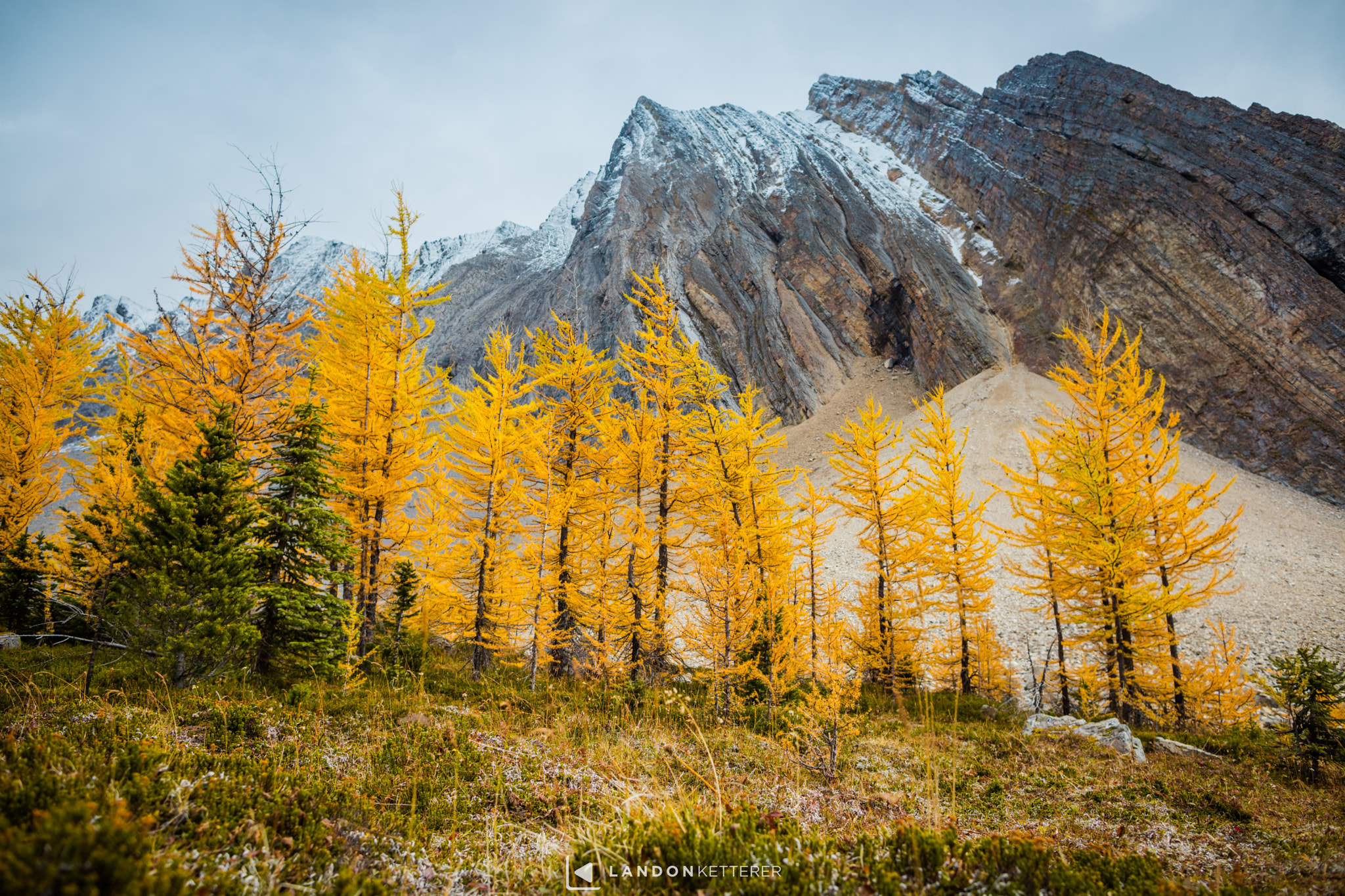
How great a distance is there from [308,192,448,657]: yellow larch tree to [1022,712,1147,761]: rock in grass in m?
15.6

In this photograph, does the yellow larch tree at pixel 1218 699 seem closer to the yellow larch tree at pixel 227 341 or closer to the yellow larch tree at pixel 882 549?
the yellow larch tree at pixel 882 549

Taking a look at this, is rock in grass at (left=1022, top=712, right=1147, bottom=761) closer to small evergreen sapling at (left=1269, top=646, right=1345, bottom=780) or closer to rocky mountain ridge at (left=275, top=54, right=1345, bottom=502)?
small evergreen sapling at (left=1269, top=646, right=1345, bottom=780)

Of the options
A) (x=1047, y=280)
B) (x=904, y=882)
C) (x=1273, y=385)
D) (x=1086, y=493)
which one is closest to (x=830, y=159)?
(x=1047, y=280)

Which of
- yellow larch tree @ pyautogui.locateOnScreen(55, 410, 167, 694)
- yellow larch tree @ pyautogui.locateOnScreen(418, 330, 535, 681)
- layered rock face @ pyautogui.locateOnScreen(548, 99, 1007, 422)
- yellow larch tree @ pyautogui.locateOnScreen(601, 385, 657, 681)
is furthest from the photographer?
layered rock face @ pyautogui.locateOnScreen(548, 99, 1007, 422)

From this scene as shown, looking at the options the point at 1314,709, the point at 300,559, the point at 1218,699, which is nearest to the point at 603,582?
the point at 300,559

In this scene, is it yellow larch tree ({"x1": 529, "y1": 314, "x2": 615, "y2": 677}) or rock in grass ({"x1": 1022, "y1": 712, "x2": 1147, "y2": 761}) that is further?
yellow larch tree ({"x1": 529, "y1": 314, "x2": 615, "y2": 677})

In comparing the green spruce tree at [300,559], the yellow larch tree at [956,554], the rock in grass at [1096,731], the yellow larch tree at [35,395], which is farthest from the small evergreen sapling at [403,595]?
the rock in grass at [1096,731]

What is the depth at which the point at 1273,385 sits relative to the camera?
124 ft

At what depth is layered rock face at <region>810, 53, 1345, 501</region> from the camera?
3734 cm

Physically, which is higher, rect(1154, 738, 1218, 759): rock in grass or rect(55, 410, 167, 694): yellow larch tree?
rect(55, 410, 167, 694): yellow larch tree

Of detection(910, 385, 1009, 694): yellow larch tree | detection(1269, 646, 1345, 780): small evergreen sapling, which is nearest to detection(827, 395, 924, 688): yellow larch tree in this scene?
detection(910, 385, 1009, 694): yellow larch tree

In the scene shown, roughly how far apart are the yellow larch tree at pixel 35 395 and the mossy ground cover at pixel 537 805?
31.0 feet

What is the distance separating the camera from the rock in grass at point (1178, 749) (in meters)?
9.45

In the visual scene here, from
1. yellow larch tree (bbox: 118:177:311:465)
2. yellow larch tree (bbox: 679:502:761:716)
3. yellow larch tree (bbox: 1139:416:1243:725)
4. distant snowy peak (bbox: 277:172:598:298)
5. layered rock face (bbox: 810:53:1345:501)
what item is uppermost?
distant snowy peak (bbox: 277:172:598:298)
